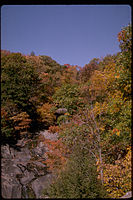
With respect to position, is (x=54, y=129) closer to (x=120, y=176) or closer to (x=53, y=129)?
(x=53, y=129)

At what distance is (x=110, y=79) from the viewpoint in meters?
6.68

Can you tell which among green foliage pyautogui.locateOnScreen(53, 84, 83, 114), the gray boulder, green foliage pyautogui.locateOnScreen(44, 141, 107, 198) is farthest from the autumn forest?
green foliage pyautogui.locateOnScreen(53, 84, 83, 114)

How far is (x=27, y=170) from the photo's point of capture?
7.77 metres

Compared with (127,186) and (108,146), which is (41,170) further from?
(127,186)

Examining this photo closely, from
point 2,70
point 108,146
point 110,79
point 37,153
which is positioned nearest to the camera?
point 2,70

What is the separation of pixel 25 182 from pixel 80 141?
10.9 ft

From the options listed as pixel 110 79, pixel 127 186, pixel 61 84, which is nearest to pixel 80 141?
pixel 127 186

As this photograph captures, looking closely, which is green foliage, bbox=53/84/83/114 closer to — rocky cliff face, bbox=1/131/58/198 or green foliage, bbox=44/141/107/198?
rocky cliff face, bbox=1/131/58/198

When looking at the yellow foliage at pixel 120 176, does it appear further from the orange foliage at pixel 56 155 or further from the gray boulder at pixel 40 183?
the gray boulder at pixel 40 183

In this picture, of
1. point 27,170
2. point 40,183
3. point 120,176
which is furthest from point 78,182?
point 27,170

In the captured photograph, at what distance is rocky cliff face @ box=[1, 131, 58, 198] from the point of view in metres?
5.89

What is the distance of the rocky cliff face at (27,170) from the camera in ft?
19.3

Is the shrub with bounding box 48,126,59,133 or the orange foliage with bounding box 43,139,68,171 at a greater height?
the shrub with bounding box 48,126,59,133

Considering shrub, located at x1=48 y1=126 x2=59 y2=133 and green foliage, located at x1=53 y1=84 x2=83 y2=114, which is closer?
shrub, located at x1=48 y1=126 x2=59 y2=133
